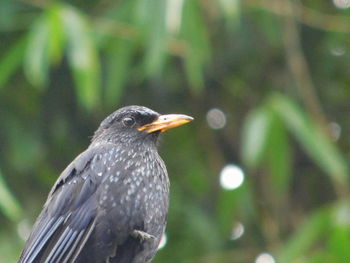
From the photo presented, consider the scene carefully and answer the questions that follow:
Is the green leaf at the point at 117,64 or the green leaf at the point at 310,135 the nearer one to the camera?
the green leaf at the point at 310,135

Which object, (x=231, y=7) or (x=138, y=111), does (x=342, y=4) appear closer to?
(x=231, y=7)

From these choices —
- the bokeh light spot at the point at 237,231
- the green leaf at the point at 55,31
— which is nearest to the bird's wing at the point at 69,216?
the green leaf at the point at 55,31

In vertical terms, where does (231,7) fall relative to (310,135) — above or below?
above

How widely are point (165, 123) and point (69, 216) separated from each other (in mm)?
730

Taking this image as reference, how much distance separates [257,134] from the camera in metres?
8.49

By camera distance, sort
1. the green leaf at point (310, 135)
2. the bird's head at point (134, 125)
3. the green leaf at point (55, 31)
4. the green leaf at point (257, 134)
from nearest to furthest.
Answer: the bird's head at point (134, 125) → the green leaf at point (55, 31) → the green leaf at point (257, 134) → the green leaf at point (310, 135)

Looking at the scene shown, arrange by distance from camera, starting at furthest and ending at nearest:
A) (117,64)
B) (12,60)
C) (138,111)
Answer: (117,64) < (12,60) < (138,111)

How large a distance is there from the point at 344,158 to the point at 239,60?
106 centimetres

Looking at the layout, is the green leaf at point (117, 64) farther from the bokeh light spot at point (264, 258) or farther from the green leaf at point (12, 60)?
the bokeh light spot at point (264, 258)

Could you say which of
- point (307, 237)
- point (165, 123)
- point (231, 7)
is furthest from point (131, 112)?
point (307, 237)

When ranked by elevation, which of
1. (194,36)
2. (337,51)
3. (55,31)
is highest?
(337,51)

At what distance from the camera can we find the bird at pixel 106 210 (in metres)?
6.38

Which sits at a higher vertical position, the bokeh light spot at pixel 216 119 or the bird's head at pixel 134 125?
the bokeh light spot at pixel 216 119

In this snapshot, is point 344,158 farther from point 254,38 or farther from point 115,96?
point 115,96
